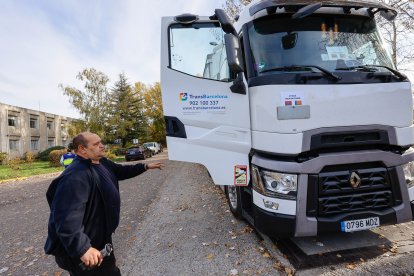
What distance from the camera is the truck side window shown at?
3.83 meters

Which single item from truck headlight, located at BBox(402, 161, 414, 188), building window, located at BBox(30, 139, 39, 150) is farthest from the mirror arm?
building window, located at BBox(30, 139, 39, 150)

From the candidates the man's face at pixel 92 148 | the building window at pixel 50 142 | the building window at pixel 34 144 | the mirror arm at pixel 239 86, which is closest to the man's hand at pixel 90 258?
the man's face at pixel 92 148

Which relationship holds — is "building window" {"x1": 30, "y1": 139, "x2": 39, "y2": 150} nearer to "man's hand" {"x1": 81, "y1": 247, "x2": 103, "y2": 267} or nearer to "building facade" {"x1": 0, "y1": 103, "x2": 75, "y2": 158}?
"building facade" {"x1": 0, "y1": 103, "x2": 75, "y2": 158}

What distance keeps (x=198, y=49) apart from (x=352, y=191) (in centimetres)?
273

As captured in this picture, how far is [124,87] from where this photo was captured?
43.8m

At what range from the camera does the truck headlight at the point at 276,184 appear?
310 centimetres

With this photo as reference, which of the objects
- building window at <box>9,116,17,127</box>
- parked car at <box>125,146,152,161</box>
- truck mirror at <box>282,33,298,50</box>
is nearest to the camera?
truck mirror at <box>282,33,298,50</box>

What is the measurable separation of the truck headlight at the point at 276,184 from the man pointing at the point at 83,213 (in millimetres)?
1750

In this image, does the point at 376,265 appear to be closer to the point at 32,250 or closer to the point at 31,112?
the point at 32,250

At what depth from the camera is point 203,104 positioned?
12.2 ft

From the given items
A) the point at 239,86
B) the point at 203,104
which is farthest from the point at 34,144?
the point at 239,86

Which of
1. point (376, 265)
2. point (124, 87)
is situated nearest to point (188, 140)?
point (376, 265)

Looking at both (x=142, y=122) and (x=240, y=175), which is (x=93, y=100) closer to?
(x=142, y=122)

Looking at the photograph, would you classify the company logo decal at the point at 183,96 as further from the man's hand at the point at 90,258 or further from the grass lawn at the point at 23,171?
the grass lawn at the point at 23,171
